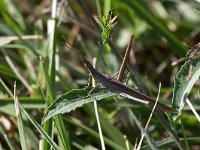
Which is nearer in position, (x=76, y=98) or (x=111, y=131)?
(x=76, y=98)

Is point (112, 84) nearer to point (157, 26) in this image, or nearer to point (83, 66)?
point (157, 26)

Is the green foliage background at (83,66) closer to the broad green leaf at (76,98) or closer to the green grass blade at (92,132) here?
the green grass blade at (92,132)

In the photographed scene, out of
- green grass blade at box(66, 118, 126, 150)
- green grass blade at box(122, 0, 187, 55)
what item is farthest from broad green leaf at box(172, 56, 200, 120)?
green grass blade at box(122, 0, 187, 55)

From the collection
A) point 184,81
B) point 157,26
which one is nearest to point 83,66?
point 157,26

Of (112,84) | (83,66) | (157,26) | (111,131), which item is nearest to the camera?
(112,84)

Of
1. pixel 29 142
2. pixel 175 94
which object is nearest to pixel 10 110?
pixel 29 142
